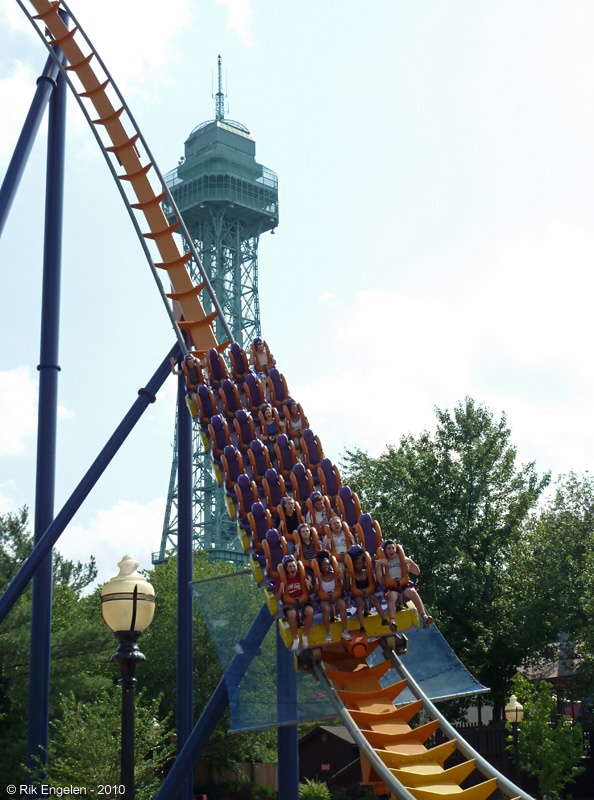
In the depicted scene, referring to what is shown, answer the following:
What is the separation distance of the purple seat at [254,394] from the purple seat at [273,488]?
6.02ft

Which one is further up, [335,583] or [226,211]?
[226,211]

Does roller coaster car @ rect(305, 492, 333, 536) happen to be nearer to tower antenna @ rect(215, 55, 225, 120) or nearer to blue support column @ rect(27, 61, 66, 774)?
blue support column @ rect(27, 61, 66, 774)

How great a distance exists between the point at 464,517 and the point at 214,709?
49.2ft

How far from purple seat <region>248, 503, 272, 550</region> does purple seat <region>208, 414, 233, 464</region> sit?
1536 millimetres

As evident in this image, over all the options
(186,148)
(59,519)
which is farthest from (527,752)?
(186,148)

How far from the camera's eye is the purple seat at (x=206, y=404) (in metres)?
12.5

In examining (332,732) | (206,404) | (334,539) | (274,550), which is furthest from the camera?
(332,732)

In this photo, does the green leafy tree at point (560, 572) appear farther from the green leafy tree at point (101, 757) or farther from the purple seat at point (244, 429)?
the green leafy tree at point (101, 757)

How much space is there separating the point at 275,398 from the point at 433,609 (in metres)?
10.3

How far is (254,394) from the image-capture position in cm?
1288

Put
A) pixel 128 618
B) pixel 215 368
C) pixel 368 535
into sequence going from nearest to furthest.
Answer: pixel 128 618 → pixel 368 535 → pixel 215 368

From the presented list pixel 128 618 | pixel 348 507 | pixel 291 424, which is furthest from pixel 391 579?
pixel 291 424

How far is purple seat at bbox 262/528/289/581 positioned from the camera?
962cm

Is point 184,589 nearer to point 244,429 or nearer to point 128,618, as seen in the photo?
point 244,429
